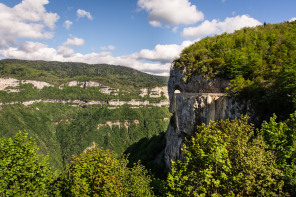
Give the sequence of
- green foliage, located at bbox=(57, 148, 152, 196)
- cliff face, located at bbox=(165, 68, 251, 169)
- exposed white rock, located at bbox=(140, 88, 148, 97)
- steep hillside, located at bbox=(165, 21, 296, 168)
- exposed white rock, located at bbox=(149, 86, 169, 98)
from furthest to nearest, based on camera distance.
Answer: exposed white rock, located at bbox=(140, 88, 148, 97) → exposed white rock, located at bbox=(149, 86, 169, 98) → cliff face, located at bbox=(165, 68, 251, 169) → steep hillside, located at bbox=(165, 21, 296, 168) → green foliage, located at bbox=(57, 148, 152, 196)

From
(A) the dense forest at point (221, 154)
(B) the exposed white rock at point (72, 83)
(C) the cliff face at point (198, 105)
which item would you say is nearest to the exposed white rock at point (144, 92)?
(B) the exposed white rock at point (72, 83)

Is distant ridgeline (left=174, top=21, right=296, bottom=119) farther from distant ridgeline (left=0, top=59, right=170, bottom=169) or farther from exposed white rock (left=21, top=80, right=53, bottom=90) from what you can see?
exposed white rock (left=21, top=80, right=53, bottom=90)

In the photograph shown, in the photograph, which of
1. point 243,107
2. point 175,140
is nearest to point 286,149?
point 243,107

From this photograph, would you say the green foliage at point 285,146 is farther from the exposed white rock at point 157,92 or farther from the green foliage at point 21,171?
the exposed white rock at point 157,92

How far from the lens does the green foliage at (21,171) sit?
9227 mm

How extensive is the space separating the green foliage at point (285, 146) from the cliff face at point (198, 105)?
24.1 ft

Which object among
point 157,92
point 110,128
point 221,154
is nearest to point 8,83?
point 110,128

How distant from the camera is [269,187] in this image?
27.1 ft

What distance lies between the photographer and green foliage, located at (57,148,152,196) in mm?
10789

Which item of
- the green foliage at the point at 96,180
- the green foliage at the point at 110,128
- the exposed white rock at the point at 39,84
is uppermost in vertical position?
the exposed white rock at the point at 39,84

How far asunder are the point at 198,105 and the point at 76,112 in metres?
157

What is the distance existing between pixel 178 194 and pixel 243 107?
1319 cm

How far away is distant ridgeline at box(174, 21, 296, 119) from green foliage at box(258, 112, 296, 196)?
4149mm

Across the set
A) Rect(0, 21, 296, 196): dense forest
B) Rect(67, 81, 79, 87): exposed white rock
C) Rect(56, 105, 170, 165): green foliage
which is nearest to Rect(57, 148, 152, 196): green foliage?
Rect(0, 21, 296, 196): dense forest
